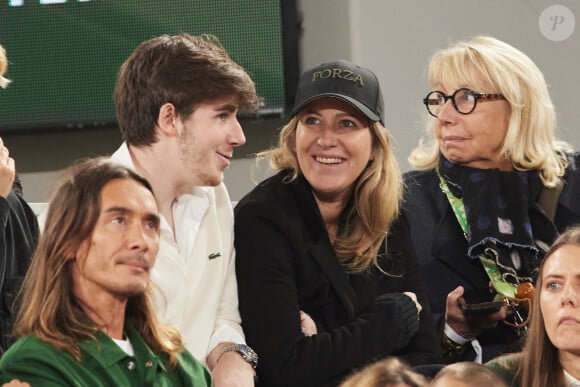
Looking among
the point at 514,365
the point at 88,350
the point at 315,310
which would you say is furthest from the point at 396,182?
the point at 88,350

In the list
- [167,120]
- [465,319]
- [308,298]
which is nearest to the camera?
[167,120]

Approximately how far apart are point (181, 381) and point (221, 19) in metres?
2.32

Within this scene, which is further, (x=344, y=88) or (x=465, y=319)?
(x=465, y=319)

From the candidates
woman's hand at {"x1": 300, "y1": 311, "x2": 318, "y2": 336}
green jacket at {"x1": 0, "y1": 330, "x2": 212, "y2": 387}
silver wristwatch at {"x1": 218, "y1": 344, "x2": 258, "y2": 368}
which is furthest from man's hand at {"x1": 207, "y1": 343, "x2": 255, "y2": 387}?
green jacket at {"x1": 0, "y1": 330, "x2": 212, "y2": 387}

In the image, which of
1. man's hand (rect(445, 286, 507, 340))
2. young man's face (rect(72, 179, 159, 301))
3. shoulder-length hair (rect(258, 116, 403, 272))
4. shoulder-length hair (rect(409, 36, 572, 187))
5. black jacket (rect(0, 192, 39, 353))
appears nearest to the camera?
young man's face (rect(72, 179, 159, 301))

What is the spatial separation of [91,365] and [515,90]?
1.89m

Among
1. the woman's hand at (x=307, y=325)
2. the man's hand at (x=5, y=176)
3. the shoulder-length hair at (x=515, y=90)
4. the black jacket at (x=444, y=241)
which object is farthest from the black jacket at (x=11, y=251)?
the shoulder-length hair at (x=515, y=90)

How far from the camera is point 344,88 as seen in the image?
333 centimetres

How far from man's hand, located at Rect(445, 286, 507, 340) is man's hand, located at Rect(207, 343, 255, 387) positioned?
0.77 metres

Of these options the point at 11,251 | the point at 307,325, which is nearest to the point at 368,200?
the point at 307,325

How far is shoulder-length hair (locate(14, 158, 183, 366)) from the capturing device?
234cm

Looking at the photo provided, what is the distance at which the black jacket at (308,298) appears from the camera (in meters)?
3.01

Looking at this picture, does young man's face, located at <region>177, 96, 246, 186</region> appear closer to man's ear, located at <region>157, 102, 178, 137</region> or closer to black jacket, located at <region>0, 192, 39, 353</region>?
man's ear, located at <region>157, 102, 178, 137</region>

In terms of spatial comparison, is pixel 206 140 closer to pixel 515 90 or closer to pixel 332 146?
pixel 332 146
